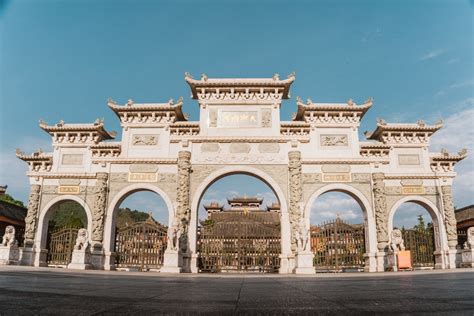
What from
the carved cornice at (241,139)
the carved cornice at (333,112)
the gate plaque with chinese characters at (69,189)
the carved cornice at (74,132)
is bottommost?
the gate plaque with chinese characters at (69,189)

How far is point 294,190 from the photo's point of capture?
676 inches

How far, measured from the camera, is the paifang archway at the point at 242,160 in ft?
57.6

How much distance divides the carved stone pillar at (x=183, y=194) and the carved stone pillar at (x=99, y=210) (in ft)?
13.2

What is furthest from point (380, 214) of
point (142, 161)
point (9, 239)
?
point (9, 239)

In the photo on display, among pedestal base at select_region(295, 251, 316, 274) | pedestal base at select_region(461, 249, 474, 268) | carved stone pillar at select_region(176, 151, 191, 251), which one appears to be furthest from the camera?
pedestal base at select_region(461, 249, 474, 268)

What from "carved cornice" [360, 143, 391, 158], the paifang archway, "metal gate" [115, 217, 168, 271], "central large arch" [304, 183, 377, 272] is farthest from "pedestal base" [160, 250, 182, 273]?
"carved cornice" [360, 143, 391, 158]

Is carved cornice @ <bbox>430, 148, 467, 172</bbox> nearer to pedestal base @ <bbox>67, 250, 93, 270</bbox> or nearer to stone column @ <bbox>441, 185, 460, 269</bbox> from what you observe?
stone column @ <bbox>441, 185, 460, 269</bbox>

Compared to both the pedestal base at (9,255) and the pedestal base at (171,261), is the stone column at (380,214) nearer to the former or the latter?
the pedestal base at (171,261)

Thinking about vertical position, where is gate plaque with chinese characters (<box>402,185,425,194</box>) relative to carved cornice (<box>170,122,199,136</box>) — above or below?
below

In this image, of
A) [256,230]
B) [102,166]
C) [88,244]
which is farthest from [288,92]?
[88,244]

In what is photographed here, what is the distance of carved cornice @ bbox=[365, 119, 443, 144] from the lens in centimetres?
1884

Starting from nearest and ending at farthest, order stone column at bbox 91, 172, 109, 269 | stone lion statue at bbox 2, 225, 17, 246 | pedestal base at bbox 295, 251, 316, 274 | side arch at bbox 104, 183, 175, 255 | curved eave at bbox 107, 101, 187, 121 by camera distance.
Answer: pedestal base at bbox 295, 251, 316, 274 → stone column at bbox 91, 172, 109, 269 → side arch at bbox 104, 183, 175, 255 → stone lion statue at bbox 2, 225, 17, 246 → curved eave at bbox 107, 101, 187, 121

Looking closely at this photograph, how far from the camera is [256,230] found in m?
20.2

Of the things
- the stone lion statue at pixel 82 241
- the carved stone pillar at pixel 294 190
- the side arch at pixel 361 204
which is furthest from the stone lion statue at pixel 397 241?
the stone lion statue at pixel 82 241
